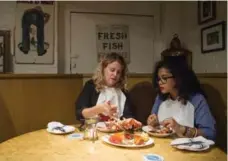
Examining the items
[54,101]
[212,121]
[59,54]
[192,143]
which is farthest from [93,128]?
[59,54]

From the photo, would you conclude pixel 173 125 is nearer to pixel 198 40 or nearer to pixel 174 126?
pixel 174 126

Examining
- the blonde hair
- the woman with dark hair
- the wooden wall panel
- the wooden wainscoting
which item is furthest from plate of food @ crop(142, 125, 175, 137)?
the wooden wainscoting

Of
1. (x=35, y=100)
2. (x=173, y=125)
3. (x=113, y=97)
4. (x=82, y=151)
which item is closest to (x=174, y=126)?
(x=173, y=125)

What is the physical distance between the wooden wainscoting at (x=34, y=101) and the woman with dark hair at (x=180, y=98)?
1.03 metres

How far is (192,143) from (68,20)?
1902mm

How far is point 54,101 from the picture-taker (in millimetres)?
2527

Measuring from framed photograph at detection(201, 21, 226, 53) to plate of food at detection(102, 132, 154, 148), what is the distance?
4.09 ft

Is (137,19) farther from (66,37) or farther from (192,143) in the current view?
(192,143)

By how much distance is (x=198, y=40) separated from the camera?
2.55 meters

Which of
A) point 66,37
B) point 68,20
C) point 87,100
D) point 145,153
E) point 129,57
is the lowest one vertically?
point 145,153

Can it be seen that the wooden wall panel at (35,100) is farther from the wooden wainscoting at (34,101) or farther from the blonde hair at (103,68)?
the blonde hair at (103,68)

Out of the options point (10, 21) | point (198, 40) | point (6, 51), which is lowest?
point (6, 51)

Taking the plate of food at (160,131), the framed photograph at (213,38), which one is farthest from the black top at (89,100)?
the framed photograph at (213,38)

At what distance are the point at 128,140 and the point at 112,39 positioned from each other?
1.64 meters
